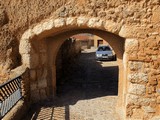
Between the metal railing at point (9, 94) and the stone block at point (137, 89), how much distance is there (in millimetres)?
2767

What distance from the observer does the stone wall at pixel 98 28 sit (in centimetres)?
487

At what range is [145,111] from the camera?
16.4 ft

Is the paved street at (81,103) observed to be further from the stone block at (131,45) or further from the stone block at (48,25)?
the stone block at (48,25)

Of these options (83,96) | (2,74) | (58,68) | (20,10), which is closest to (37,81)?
(2,74)

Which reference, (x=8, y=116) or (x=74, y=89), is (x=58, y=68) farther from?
(x=8, y=116)

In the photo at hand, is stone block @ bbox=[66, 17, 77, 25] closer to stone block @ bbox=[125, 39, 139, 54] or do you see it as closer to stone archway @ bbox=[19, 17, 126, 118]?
stone archway @ bbox=[19, 17, 126, 118]

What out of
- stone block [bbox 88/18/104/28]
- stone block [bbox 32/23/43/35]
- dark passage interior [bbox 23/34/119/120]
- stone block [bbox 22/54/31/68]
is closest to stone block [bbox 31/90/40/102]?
dark passage interior [bbox 23/34/119/120]

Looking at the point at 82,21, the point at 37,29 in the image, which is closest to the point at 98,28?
the point at 82,21

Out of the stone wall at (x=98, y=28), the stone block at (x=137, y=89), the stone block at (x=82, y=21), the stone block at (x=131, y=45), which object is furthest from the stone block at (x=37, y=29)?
the stone block at (x=137, y=89)

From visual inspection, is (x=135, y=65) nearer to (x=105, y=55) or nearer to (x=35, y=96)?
(x=35, y=96)

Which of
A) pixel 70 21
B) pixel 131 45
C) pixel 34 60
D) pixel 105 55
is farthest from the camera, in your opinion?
pixel 105 55

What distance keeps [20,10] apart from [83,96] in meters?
3.24

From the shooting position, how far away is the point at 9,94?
5109mm

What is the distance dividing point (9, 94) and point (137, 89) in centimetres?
297
